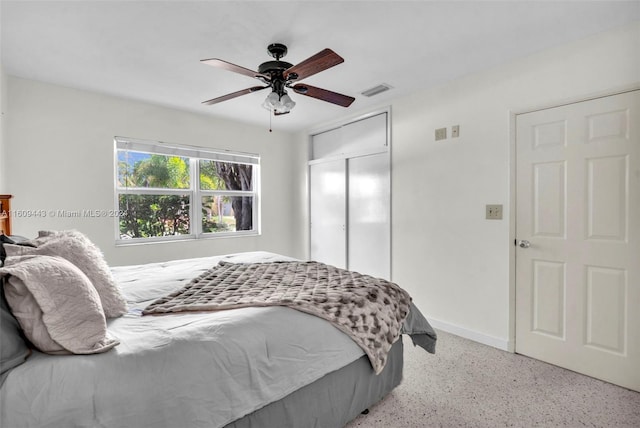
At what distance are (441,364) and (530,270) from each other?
3.34 ft

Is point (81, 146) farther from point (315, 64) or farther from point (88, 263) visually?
point (315, 64)

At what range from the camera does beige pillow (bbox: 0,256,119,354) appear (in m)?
1.01

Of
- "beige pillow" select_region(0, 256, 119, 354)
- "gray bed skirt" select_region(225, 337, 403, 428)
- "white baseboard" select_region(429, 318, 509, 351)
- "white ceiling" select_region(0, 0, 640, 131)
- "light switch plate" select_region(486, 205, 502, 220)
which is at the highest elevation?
"white ceiling" select_region(0, 0, 640, 131)

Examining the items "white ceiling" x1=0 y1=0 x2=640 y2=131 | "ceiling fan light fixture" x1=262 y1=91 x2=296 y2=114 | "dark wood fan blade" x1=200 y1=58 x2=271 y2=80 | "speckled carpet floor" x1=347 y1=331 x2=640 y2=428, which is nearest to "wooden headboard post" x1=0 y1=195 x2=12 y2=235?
"white ceiling" x1=0 y1=0 x2=640 y2=131

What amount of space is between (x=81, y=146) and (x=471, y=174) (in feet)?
12.2

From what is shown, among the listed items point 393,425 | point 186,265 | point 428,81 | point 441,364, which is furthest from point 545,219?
point 186,265

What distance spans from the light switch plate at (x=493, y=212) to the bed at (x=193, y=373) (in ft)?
5.15

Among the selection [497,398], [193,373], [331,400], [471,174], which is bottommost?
[497,398]

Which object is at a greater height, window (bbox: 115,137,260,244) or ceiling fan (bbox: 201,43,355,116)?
ceiling fan (bbox: 201,43,355,116)

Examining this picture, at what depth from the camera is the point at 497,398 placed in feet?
6.27

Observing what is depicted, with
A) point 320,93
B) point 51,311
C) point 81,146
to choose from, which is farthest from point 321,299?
point 81,146

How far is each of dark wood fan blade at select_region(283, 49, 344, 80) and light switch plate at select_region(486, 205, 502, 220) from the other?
1.80 metres

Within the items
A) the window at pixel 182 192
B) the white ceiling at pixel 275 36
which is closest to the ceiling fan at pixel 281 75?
the white ceiling at pixel 275 36

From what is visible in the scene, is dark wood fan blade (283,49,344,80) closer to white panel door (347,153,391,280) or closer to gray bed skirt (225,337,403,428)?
gray bed skirt (225,337,403,428)
